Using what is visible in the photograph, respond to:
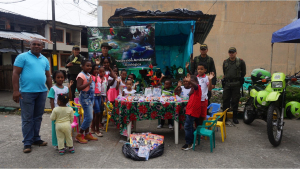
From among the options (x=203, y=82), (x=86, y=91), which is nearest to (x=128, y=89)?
(x=86, y=91)

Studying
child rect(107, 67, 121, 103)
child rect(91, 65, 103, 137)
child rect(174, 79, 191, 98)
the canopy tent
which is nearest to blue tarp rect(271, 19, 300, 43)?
the canopy tent

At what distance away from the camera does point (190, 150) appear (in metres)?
3.71

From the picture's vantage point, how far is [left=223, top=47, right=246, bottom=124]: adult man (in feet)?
17.1

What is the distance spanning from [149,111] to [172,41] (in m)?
Answer: 5.39

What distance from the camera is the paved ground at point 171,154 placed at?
315 cm

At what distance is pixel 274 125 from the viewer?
3887mm

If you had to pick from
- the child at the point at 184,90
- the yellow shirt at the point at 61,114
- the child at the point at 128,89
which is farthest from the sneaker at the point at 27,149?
the child at the point at 184,90

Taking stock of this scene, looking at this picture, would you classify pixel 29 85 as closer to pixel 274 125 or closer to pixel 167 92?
pixel 167 92

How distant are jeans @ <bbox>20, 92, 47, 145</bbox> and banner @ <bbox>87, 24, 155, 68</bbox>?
8.96ft

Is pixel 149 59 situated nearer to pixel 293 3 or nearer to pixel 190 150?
pixel 190 150

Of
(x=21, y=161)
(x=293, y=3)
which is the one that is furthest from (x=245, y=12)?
(x=21, y=161)

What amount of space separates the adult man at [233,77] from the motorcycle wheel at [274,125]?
127cm

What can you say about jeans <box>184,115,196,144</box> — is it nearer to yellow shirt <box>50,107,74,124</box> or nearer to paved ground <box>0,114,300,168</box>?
paved ground <box>0,114,300,168</box>

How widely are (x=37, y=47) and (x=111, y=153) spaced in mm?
2286
